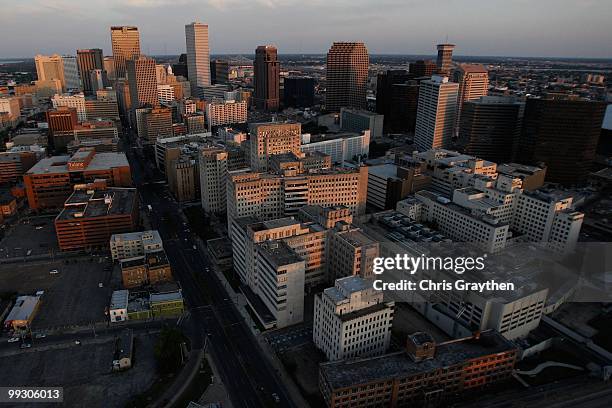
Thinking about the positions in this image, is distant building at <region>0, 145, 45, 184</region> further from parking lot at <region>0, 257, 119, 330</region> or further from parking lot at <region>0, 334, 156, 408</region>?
parking lot at <region>0, 334, 156, 408</region>

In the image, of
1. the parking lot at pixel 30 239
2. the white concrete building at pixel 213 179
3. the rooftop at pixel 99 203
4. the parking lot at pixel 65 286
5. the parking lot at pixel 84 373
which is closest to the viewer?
the parking lot at pixel 84 373

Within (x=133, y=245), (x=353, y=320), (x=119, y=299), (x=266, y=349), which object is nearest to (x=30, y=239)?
(x=133, y=245)

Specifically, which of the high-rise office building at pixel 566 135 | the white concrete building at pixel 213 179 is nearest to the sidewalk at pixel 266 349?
the white concrete building at pixel 213 179

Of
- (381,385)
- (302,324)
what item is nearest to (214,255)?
(302,324)

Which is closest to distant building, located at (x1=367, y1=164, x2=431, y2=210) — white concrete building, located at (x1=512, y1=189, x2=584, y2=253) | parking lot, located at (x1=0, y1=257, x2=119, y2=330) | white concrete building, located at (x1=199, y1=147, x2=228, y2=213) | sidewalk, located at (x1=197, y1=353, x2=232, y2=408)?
white concrete building, located at (x1=512, y1=189, x2=584, y2=253)

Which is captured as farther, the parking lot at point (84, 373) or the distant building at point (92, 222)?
the distant building at point (92, 222)

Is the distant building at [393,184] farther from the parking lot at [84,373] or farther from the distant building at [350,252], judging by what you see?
the parking lot at [84,373]

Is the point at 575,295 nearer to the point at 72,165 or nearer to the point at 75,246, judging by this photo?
the point at 75,246
